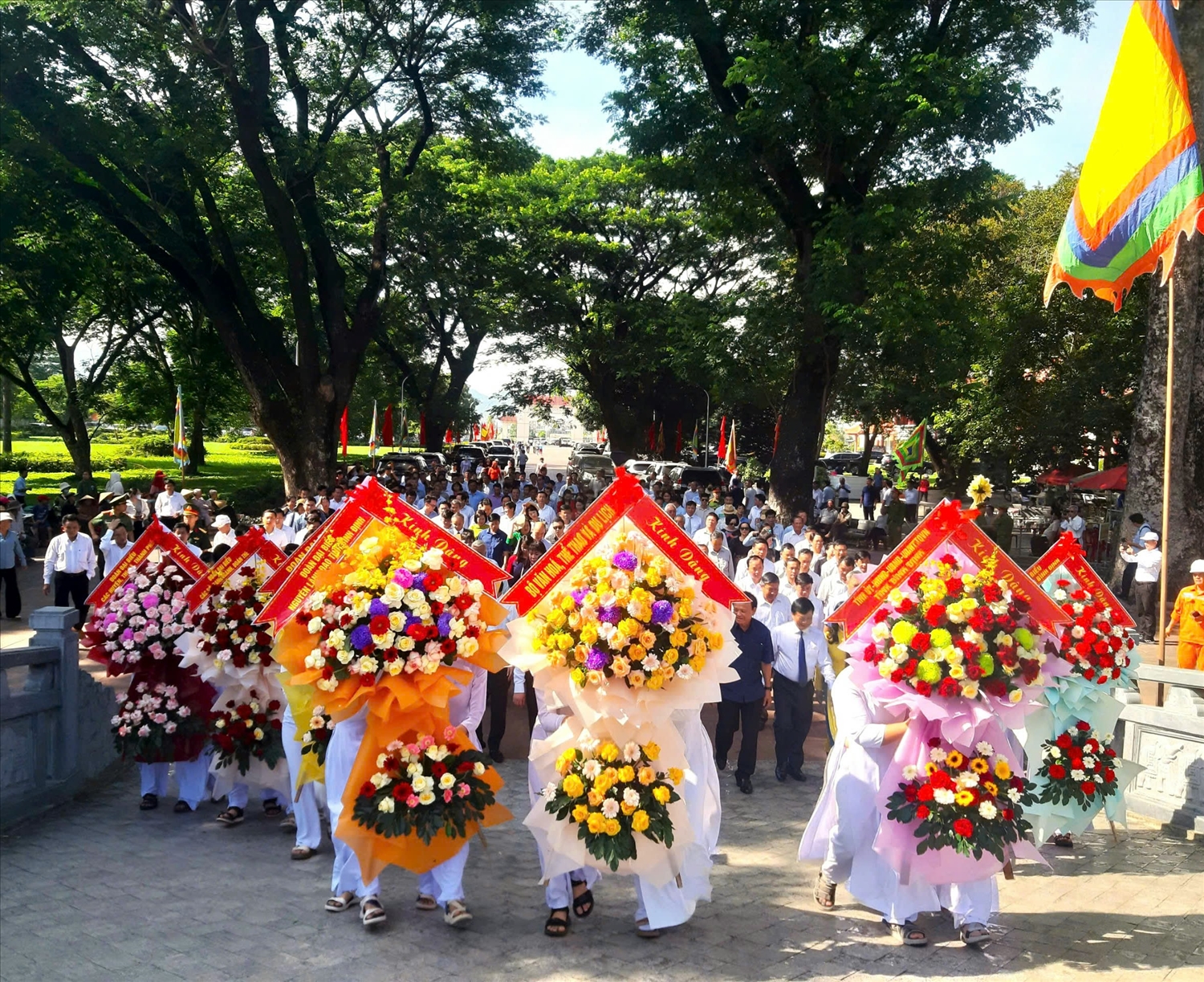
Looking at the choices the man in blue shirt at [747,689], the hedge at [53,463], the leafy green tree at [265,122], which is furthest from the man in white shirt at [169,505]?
the hedge at [53,463]

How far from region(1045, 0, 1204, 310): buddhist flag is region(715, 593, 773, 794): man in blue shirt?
415 centimetres

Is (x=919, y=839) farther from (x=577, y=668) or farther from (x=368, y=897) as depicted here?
(x=368, y=897)

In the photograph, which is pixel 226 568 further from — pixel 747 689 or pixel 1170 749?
pixel 1170 749

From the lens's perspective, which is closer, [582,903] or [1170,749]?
[582,903]

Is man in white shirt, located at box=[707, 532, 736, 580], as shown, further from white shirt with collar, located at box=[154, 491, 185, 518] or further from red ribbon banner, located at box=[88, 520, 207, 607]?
white shirt with collar, located at box=[154, 491, 185, 518]

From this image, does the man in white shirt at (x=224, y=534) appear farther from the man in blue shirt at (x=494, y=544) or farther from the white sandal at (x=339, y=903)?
the white sandal at (x=339, y=903)

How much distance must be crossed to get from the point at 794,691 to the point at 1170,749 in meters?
2.84

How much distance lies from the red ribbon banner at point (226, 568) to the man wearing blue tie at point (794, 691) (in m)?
4.25

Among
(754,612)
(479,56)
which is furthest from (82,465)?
(754,612)

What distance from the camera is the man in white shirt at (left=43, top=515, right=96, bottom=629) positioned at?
13.1 m

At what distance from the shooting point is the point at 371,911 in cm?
538

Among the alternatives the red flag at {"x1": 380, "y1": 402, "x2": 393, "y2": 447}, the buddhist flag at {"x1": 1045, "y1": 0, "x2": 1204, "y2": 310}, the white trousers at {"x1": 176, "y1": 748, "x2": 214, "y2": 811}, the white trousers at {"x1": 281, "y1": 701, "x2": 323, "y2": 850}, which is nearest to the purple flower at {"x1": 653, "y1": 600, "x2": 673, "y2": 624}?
the white trousers at {"x1": 281, "y1": 701, "x2": 323, "y2": 850}

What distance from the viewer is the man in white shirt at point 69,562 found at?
13.1 metres

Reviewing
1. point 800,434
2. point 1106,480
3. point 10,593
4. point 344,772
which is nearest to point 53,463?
point 10,593
